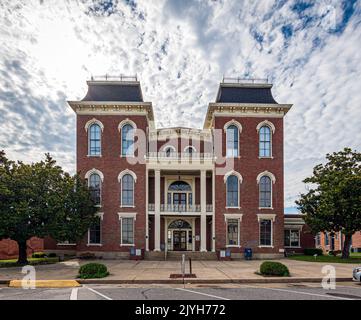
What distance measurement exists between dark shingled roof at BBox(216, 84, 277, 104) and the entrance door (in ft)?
43.3

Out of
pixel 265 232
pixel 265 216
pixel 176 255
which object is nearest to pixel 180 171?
pixel 176 255

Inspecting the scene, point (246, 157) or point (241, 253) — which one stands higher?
point (246, 157)

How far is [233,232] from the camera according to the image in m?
31.1

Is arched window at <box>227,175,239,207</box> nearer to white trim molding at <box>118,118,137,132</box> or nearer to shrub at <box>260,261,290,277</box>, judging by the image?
white trim molding at <box>118,118,137,132</box>

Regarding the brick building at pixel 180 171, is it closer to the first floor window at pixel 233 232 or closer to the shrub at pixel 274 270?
the first floor window at pixel 233 232

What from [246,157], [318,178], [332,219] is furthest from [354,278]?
[246,157]

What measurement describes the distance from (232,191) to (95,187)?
1235 centimetres

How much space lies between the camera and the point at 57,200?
76.7 feet

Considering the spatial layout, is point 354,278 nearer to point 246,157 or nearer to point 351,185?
point 351,185

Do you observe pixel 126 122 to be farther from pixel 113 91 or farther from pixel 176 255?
pixel 176 255

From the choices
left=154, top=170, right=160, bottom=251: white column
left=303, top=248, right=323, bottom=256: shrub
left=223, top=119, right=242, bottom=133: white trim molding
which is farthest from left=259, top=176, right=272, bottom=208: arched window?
left=154, top=170, right=160, bottom=251: white column

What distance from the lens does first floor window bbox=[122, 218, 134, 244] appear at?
1209 inches

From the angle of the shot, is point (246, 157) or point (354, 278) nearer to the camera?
point (354, 278)

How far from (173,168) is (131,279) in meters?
15.7
